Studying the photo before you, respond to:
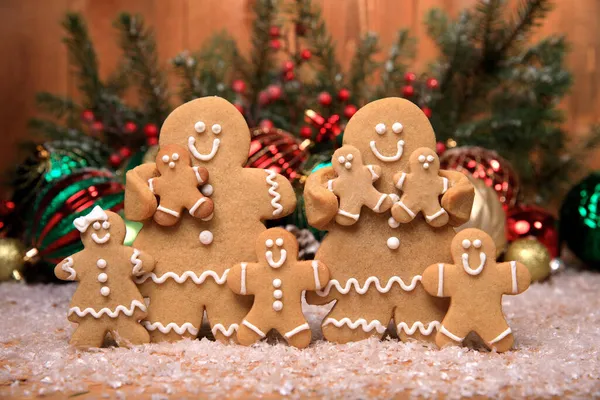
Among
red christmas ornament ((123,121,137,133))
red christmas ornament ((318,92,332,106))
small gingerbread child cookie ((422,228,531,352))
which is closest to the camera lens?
small gingerbread child cookie ((422,228,531,352))

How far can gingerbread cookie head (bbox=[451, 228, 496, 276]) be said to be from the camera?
923 mm

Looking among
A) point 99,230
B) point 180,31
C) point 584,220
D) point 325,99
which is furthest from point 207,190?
point 180,31

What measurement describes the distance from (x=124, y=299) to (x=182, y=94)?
85 centimetres

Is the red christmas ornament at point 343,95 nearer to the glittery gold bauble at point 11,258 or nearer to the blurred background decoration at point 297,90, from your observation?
the blurred background decoration at point 297,90

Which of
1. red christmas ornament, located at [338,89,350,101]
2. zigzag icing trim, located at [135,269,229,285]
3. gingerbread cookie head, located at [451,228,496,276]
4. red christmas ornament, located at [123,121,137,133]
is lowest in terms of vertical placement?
zigzag icing trim, located at [135,269,229,285]

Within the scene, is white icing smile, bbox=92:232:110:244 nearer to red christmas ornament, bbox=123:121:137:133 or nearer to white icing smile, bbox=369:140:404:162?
white icing smile, bbox=369:140:404:162

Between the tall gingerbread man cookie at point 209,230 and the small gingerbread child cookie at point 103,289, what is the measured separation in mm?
26

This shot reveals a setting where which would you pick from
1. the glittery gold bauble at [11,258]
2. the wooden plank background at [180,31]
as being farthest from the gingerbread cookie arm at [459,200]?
the wooden plank background at [180,31]

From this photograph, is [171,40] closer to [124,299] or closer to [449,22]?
[449,22]

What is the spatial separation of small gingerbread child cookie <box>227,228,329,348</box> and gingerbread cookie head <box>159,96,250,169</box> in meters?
0.14

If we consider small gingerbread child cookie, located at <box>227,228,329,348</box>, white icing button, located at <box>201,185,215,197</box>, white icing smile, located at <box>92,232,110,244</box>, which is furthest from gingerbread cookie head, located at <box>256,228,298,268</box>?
white icing smile, located at <box>92,232,110,244</box>

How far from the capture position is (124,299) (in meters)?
0.94

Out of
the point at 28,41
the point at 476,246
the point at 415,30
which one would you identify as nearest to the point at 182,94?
the point at 28,41

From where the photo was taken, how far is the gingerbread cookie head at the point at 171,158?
0.95 meters
